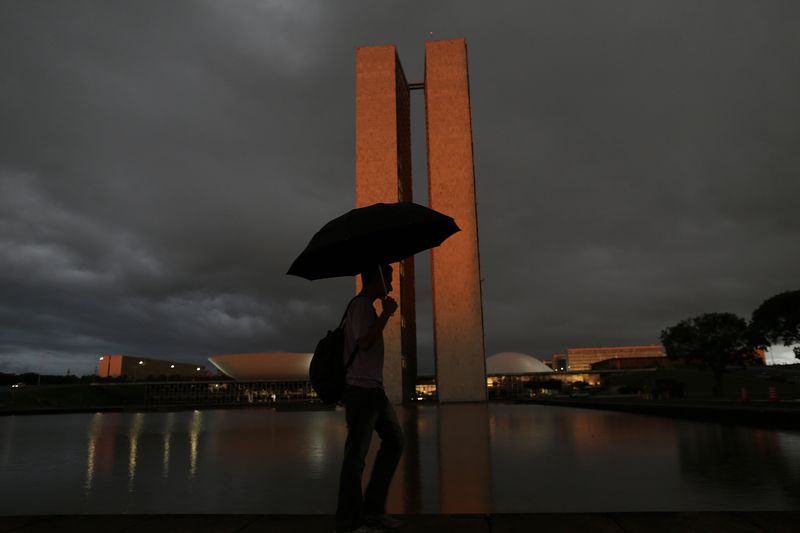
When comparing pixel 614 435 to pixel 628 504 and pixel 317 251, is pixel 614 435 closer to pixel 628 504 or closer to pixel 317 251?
pixel 628 504

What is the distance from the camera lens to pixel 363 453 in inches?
122

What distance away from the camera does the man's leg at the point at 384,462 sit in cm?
319

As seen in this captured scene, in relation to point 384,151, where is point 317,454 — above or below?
below

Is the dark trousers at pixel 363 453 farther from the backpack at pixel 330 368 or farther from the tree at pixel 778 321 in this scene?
the tree at pixel 778 321

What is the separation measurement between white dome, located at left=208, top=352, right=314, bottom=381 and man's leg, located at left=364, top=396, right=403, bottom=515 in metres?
66.2

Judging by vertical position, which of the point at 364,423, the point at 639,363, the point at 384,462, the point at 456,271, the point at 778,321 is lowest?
the point at 384,462

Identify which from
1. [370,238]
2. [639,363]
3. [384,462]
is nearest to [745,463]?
[384,462]

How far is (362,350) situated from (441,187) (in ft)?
156

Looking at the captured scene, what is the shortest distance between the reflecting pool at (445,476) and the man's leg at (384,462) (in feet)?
2.66

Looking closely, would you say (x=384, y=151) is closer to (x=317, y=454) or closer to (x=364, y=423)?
(x=317, y=454)

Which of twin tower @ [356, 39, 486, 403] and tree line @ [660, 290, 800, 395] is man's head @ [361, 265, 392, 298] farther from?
twin tower @ [356, 39, 486, 403]

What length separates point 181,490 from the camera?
4926 millimetres

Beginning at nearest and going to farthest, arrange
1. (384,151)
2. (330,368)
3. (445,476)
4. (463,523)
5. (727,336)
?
(330,368), (463,523), (445,476), (727,336), (384,151)

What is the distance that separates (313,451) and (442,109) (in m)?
47.2
